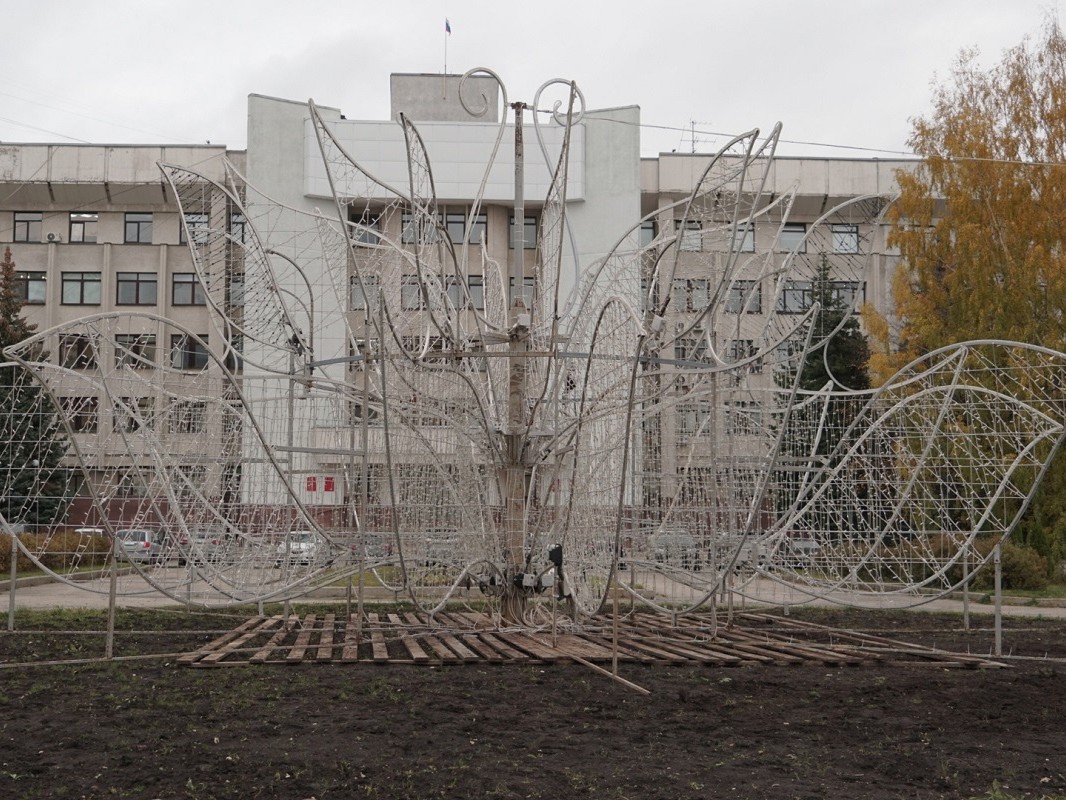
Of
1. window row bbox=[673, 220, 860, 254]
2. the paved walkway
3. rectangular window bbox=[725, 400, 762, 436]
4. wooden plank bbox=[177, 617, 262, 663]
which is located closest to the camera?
window row bbox=[673, 220, 860, 254]

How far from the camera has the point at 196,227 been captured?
37.4 feet

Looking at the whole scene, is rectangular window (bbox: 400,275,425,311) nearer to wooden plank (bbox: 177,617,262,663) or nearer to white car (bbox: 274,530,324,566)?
white car (bbox: 274,530,324,566)

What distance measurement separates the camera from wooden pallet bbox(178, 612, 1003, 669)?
9289mm

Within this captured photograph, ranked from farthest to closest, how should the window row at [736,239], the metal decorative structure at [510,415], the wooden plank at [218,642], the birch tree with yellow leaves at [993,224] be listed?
the birch tree with yellow leaves at [993,224], the metal decorative structure at [510,415], the wooden plank at [218,642], the window row at [736,239]

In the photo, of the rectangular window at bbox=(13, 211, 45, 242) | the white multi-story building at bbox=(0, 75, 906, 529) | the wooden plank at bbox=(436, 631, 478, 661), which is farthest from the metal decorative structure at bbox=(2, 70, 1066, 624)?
the rectangular window at bbox=(13, 211, 45, 242)

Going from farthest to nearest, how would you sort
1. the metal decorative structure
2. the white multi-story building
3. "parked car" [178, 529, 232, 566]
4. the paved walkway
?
the white multi-story building < the paved walkway < "parked car" [178, 529, 232, 566] < the metal decorative structure

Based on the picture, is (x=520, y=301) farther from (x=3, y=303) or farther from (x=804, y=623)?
(x=3, y=303)

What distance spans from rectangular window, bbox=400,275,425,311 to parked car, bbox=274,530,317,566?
2.26 m

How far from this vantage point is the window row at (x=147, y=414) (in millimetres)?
9516

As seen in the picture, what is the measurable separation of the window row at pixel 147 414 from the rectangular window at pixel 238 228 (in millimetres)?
1521

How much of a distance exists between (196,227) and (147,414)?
199cm

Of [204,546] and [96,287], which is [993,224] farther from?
[96,287]

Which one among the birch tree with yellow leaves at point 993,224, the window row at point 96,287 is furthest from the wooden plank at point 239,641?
the window row at point 96,287

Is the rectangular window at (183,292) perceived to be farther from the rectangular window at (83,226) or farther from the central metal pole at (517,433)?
the central metal pole at (517,433)
